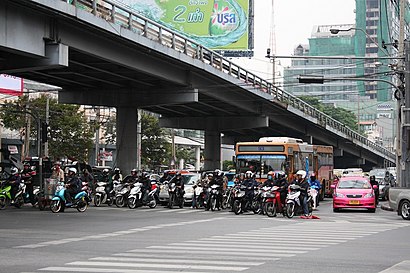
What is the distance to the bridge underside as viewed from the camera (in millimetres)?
27109

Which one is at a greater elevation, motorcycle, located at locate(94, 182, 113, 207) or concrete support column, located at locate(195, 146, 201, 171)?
concrete support column, located at locate(195, 146, 201, 171)

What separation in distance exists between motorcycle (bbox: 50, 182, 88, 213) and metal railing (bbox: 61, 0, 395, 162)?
7.03 metres

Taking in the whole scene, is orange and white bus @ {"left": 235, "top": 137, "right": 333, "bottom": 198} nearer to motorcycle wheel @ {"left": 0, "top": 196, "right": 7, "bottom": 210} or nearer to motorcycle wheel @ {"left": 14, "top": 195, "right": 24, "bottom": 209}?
motorcycle wheel @ {"left": 14, "top": 195, "right": 24, "bottom": 209}

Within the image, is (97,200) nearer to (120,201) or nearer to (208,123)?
(120,201)

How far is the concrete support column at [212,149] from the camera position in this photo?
64.4 m

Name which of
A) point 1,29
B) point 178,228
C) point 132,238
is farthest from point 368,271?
point 1,29

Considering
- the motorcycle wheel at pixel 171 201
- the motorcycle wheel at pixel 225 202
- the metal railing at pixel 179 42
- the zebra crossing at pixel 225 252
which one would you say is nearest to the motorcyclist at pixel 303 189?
the motorcycle wheel at pixel 225 202

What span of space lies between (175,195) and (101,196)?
11.5 ft

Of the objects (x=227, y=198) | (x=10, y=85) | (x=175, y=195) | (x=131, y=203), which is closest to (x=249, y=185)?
(x=227, y=198)

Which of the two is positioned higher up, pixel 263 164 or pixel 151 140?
pixel 151 140

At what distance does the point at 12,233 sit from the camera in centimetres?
1898

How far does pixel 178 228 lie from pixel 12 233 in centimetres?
476

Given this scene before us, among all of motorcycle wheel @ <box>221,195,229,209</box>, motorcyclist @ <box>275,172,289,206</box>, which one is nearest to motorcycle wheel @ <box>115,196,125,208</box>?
motorcycle wheel @ <box>221,195,229,209</box>

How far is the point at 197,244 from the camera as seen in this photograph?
53.8ft
